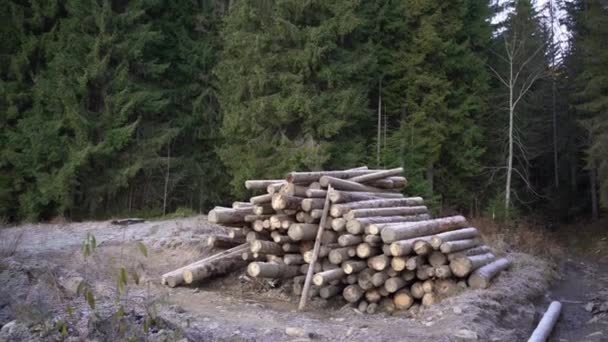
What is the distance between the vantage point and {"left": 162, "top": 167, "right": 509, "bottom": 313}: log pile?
8727mm

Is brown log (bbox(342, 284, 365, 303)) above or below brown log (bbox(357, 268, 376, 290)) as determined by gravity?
below

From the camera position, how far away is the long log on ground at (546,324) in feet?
23.4

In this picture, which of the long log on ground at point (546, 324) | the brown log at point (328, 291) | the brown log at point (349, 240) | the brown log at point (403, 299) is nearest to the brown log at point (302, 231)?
the brown log at point (349, 240)

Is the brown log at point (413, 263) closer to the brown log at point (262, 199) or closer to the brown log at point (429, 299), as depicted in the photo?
the brown log at point (429, 299)

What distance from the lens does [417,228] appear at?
9.13 metres

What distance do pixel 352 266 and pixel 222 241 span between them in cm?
321

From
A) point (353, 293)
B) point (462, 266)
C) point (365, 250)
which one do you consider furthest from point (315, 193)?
point (462, 266)

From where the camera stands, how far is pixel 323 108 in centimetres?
2005

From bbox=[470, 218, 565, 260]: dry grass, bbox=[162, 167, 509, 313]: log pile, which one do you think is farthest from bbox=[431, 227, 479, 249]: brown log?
bbox=[470, 218, 565, 260]: dry grass

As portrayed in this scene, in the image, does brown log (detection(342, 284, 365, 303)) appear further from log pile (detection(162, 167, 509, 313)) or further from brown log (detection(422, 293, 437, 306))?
brown log (detection(422, 293, 437, 306))

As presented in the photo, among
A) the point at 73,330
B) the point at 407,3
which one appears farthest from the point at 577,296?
the point at 407,3

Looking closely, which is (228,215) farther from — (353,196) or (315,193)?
(353,196)

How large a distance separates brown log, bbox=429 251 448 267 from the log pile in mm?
16

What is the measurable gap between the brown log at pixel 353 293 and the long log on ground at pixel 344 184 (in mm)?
1858
